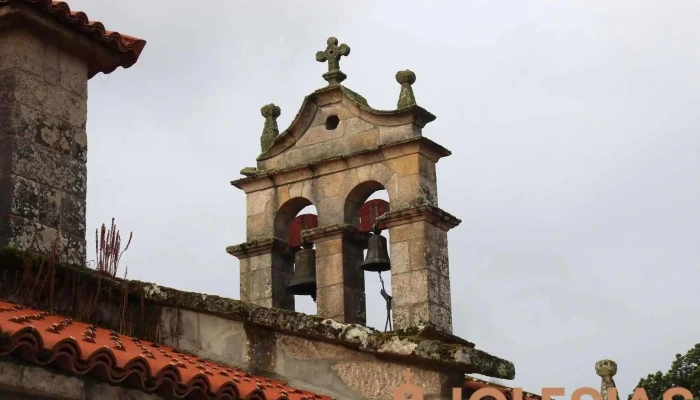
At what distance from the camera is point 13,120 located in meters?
8.34

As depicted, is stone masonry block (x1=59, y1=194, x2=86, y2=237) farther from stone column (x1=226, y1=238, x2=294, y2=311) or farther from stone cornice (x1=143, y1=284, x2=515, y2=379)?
stone column (x1=226, y1=238, x2=294, y2=311)

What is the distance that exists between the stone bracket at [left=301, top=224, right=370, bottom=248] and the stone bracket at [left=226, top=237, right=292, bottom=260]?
35 centimetres

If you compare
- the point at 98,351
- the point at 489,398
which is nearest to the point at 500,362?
the point at 489,398

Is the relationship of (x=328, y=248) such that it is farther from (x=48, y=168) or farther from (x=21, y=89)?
(x=21, y=89)

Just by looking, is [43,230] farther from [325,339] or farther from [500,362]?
[500,362]

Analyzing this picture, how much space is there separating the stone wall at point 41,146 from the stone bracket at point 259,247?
2953 millimetres

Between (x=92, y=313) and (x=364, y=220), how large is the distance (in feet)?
13.4

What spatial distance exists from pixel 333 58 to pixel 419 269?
8.16 feet

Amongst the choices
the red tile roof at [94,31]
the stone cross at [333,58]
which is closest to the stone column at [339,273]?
the stone cross at [333,58]

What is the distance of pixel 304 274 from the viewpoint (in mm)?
11234

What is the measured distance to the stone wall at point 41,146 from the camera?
26.7 ft

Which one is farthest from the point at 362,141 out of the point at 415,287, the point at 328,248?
the point at 415,287

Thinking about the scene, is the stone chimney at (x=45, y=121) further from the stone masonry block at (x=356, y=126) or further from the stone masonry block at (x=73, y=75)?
the stone masonry block at (x=356, y=126)

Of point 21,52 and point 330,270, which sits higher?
point 21,52
